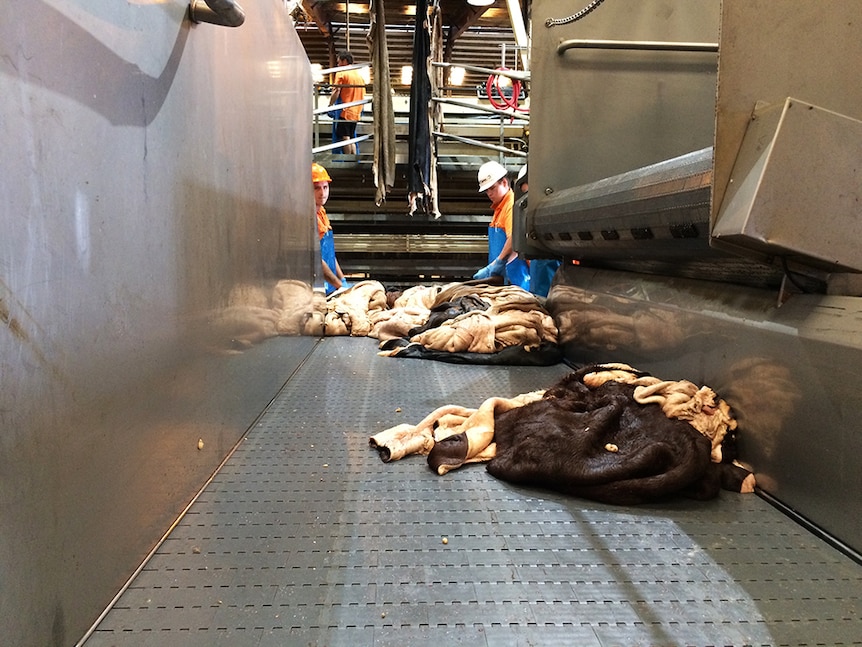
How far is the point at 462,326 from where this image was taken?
309cm

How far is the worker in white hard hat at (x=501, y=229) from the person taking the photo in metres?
4.64

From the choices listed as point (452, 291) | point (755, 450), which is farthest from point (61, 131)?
point (452, 291)

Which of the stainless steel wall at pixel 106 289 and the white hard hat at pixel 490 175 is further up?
the white hard hat at pixel 490 175

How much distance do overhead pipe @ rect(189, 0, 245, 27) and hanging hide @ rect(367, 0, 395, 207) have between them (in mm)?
2925

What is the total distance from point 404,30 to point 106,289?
8.88 metres

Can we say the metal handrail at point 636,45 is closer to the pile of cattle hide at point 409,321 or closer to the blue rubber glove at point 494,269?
the pile of cattle hide at point 409,321

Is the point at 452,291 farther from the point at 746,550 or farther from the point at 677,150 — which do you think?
the point at 746,550

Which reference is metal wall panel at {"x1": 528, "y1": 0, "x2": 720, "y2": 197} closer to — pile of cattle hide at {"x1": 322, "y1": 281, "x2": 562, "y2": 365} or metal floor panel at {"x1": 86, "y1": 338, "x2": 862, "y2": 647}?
pile of cattle hide at {"x1": 322, "y1": 281, "x2": 562, "y2": 365}

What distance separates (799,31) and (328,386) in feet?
6.33

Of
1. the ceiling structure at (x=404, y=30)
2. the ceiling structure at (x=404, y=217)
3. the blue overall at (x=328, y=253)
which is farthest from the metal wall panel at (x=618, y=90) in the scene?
the ceiling structure at (x=404, y=30)

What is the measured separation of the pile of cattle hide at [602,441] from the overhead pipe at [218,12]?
3.73 feet

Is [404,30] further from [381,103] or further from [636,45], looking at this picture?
[636,45]

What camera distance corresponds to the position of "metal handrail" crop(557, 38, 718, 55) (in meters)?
2.66

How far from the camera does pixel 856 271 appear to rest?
1200 mm
